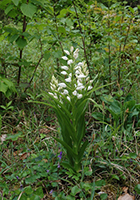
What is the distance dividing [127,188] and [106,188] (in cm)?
15

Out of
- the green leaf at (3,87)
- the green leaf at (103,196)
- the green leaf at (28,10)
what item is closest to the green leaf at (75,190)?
the green leaf at (103,196)

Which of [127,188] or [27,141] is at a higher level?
[27,141]

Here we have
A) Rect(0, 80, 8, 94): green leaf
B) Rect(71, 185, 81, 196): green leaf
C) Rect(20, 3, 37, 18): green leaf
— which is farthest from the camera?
Rect(0, 80, 8, 94): green leaf

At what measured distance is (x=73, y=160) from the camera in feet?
4.46

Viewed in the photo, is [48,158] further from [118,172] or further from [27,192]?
[118,172]

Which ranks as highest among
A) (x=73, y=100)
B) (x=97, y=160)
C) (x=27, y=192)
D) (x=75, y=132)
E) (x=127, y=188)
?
(x=73, y=100)

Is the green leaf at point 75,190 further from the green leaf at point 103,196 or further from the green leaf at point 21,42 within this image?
the green leaf at point 21,42

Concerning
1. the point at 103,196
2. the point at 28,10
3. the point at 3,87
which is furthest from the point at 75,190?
the point at 28,10

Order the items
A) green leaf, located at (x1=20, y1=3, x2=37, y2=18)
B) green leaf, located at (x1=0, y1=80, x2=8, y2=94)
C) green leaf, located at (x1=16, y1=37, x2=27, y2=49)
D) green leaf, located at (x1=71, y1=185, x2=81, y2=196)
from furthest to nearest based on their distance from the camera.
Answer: green leaf, located at (x1=16, y1=37, x2=27, y2=49) < green leaf, located at (x1=0, y1=80, x2=8, y2=94) < green leaf, located at (x1=20, y1=3, x2=37, y2=18) < green leaf, located at (x1=71, y1=185, x2=81, y2=196)

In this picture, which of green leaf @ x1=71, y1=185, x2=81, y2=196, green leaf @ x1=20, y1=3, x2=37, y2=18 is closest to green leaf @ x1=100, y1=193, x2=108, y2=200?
green leaf @ x1=71, y1=185, x2=81, y2=196

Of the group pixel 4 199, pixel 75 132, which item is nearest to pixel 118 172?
pixel 75 132

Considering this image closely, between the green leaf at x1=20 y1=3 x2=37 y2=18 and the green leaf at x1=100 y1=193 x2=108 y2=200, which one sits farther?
the green leaf at x1=20 y1=3 x2=37 y2=18

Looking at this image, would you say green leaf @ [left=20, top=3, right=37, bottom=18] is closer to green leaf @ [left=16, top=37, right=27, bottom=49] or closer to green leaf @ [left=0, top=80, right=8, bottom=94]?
green leaf @ [left=16, top=37, right=27, bottom=49]

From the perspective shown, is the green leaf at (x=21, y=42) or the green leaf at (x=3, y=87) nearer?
the green leaf at (x=3, y=87)
